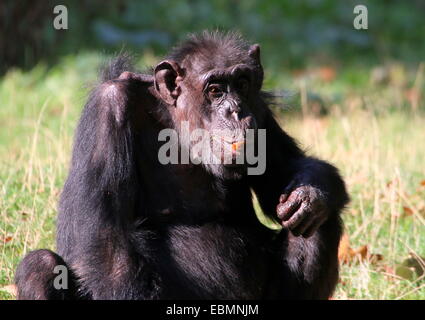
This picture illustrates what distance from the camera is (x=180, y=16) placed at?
1934cm

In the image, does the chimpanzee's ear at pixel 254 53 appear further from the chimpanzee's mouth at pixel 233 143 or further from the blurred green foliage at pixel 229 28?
the blurred green foliage at pixel 229 28

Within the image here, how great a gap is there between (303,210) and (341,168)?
4.05 metres

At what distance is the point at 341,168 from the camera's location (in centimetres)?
1048

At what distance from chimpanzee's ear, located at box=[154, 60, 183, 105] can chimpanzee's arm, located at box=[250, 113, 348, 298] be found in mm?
961

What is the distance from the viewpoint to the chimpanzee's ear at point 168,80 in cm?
670

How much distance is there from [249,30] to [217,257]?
13.6 m

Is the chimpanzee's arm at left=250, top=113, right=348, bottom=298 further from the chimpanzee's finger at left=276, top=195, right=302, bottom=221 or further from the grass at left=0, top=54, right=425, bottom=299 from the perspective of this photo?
the grass at left=0, top=54, right=425, bottom=299

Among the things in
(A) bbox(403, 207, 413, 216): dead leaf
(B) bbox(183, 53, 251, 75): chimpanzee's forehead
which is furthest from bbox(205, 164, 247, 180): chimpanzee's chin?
(A) bbox(403, 207, 413, 216): dead leaf

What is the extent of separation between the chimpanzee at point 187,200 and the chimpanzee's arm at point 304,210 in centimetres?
1

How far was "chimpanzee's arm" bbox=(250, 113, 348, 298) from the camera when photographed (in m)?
6.60

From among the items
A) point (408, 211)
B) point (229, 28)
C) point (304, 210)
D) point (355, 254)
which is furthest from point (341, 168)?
point (229, 28)

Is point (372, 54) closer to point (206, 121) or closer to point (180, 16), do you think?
point (180, 16)

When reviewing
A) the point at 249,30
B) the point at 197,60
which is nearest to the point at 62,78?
the point at 249,30

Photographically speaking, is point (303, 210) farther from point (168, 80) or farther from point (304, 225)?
point (168, 80)
